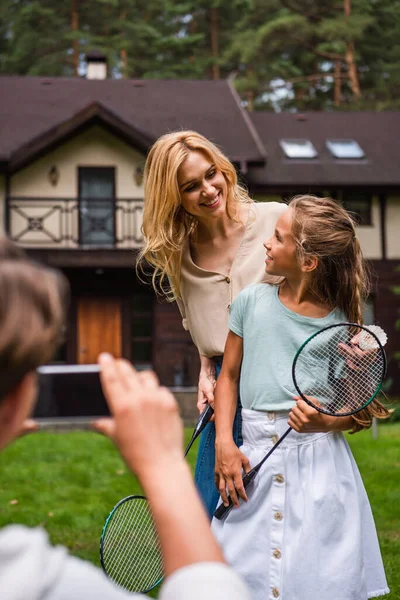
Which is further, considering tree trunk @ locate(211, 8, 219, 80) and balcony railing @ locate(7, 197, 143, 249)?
tree trunk @ locate(211, 8, 219, 80)

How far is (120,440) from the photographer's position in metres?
1.25

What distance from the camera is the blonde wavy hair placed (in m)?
3.65

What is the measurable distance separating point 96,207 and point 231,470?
1759 cm

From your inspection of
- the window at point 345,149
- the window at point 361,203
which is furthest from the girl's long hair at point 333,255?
the window at point 345,149

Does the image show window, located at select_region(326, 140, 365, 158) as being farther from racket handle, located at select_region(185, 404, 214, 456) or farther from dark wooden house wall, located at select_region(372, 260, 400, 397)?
racket handle, located at select_region(185, 404, 214, 456)

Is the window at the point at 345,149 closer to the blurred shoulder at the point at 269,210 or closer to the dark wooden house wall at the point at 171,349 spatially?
the dark wooden house wall at the point at 171,349

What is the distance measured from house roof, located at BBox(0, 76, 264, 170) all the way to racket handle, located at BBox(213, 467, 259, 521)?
1704cm

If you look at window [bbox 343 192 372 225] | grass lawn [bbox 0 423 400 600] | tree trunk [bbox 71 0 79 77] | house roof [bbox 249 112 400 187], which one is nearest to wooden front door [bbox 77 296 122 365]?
house roof [bbox 249 112 400 187]

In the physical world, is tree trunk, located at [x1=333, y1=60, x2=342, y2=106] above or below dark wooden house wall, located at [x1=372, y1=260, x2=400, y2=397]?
above

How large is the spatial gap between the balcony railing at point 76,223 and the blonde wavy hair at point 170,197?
1621cm

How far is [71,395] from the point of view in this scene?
15.1 m

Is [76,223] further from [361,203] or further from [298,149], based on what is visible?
[361,203]

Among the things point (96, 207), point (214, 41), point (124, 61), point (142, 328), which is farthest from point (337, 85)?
point (142, 328)

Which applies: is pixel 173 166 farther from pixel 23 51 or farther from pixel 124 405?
pixel 23 51
